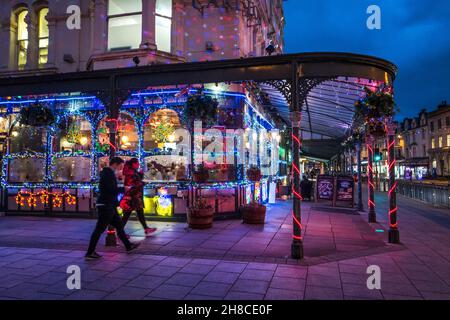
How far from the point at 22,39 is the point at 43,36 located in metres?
1.19

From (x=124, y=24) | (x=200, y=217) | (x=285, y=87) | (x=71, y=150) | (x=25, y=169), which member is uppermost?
(x=124, y=24)

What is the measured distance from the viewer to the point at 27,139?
12.8 metres

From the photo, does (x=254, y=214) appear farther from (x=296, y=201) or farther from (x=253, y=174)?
(x=296, y=201)

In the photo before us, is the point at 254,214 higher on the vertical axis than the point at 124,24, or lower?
lower

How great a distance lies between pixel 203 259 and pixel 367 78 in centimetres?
542

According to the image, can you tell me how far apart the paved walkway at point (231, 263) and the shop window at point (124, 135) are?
3.39 meters

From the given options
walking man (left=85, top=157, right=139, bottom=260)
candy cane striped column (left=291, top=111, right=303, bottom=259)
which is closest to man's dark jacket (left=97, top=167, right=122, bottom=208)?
walking man (left=85, top=157, right=139, bottom=260)

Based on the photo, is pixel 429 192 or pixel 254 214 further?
pixel 429 192

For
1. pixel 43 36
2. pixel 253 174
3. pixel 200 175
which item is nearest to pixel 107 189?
pixel 200 175

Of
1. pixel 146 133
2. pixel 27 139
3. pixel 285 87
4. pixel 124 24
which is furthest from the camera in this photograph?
pixel 27 139

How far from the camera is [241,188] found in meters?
11.1

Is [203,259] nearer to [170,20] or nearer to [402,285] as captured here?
[402,285]

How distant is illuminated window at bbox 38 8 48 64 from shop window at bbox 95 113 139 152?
4.70 metres

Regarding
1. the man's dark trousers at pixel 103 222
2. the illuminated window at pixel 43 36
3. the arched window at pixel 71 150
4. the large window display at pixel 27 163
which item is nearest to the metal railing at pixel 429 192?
the man's dark trousers at pixel 103 222
